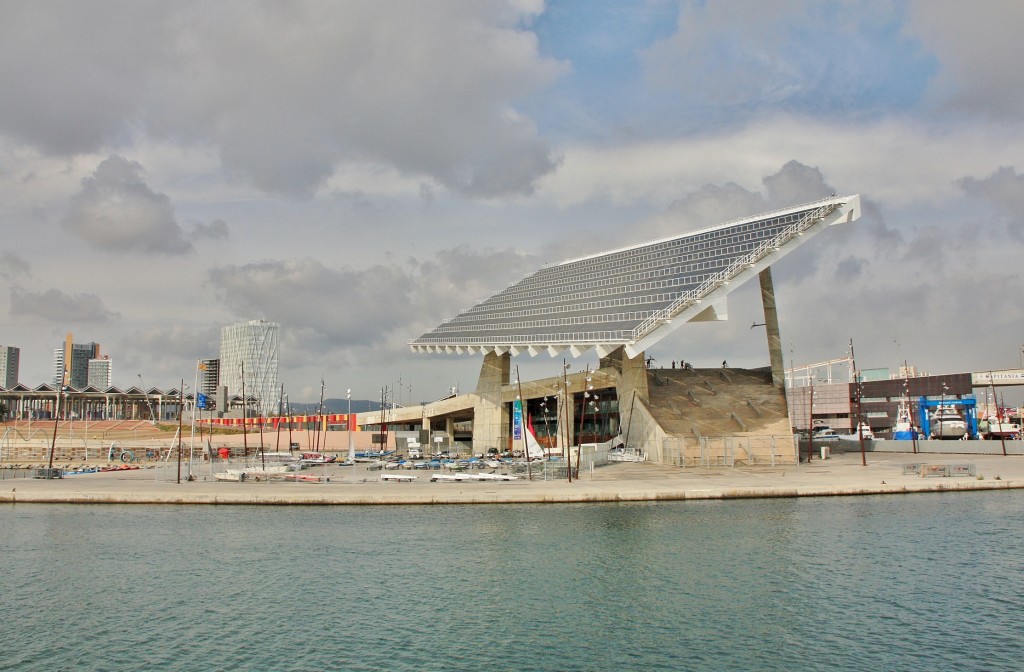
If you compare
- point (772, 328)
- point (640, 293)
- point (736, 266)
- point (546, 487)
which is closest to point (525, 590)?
point (546, 487)

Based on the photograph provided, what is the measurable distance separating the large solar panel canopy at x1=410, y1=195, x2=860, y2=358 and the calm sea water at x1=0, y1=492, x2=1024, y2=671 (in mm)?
23312

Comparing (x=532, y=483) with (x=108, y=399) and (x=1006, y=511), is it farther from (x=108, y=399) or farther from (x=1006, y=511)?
(x=108, y=399)

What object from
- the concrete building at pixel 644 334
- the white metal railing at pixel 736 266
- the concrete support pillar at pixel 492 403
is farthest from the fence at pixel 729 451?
the concrete support pillar at pixel 492 403

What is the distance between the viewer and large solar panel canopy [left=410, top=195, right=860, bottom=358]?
218 ft

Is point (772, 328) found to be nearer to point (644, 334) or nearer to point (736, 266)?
point (736, 266)

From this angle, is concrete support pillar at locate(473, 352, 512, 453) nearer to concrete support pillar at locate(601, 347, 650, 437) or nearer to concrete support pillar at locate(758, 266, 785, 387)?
→ concrete support pillar at locate(601, 347, 650, 437)

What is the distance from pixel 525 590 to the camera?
30.1 metres

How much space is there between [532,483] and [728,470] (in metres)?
16.1

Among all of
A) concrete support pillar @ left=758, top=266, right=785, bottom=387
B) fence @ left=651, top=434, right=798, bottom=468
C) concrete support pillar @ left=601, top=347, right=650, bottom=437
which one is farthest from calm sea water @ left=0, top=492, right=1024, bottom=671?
concrete support pillar @ left=758, top=266, right=785, bottom=387

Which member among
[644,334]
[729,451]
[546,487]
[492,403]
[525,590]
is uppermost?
[644,334]

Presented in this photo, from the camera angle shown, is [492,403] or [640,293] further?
[492,403]

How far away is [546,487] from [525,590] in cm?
2436

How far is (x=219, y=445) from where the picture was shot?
391 feet

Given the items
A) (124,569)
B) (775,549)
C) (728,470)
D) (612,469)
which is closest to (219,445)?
(612,469)
